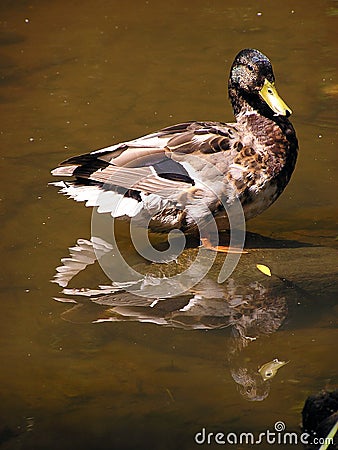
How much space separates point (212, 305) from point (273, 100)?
168 cm

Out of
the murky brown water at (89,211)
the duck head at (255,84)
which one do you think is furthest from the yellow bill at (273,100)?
the murky brown water at (89,211)

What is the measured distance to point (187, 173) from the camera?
5.94 metres

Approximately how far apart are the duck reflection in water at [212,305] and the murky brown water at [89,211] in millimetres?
59

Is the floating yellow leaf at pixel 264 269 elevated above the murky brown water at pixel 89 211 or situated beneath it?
situated beneath

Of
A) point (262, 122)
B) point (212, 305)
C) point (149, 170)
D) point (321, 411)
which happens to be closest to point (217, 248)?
point (149, 170)

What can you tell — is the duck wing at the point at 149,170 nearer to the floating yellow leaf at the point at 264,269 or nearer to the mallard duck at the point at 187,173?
the mallard duck at the point at 187,173

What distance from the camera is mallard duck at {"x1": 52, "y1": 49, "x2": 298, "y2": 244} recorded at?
595cm

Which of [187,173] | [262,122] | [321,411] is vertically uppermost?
[262,122]

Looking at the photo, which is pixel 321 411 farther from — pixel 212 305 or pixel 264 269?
pixel 264 269

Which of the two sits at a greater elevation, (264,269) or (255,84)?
(255,84)

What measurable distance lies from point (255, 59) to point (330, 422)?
10.7ft

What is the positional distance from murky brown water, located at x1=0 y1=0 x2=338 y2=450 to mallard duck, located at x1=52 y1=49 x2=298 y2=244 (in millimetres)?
354

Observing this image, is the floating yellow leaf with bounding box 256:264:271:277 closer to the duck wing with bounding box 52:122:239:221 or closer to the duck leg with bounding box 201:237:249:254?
the duck leg with bounding box 201:237:249:254

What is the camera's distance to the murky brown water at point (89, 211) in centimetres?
427
